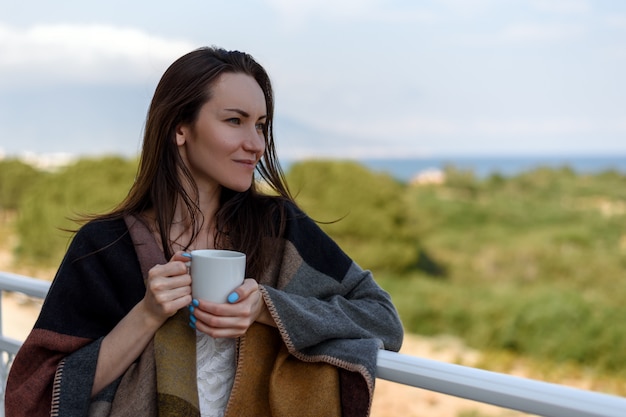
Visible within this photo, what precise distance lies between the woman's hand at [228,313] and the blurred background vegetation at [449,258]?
800 centimetres

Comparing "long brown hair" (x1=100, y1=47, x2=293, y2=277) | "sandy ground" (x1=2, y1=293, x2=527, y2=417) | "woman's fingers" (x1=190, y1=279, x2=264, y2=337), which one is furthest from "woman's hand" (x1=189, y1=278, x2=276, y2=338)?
"sandy ground" (x1=2, y1=293, x2=527, y2=417)

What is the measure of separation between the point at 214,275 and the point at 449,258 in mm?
13541

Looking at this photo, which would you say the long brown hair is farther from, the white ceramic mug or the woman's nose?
the white ceramic mug

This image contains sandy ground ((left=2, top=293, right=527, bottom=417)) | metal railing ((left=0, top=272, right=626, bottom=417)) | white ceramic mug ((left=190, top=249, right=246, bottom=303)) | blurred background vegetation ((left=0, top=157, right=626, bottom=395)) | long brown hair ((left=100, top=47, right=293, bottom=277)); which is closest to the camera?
metal railing ((left=0, top=272, right=626, bottom=417))

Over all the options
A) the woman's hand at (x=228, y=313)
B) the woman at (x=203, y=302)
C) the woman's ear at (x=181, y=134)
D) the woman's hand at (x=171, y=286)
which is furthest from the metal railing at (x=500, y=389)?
the woman's ear at (x=181, y=134)

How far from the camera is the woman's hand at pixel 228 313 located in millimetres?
1098

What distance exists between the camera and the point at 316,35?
135 feet

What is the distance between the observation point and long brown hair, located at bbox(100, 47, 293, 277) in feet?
4.26

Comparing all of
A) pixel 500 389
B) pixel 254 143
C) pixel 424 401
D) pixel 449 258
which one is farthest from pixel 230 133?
pixel 449 258

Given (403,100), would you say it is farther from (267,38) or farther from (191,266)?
(191,266)

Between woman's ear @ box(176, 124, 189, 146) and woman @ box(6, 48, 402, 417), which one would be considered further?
woman's ear @ box(176, 124, 189, 146)

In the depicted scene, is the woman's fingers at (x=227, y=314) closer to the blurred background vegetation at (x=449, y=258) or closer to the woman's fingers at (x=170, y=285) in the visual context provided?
the woman's fingers at (x=170, y=285)

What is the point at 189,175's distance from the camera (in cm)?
134

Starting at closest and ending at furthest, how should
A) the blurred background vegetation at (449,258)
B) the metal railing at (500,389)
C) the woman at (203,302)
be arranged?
the metal railing at (500,389), the woman at (203,302), the blurred background vegetation at (449,258)
